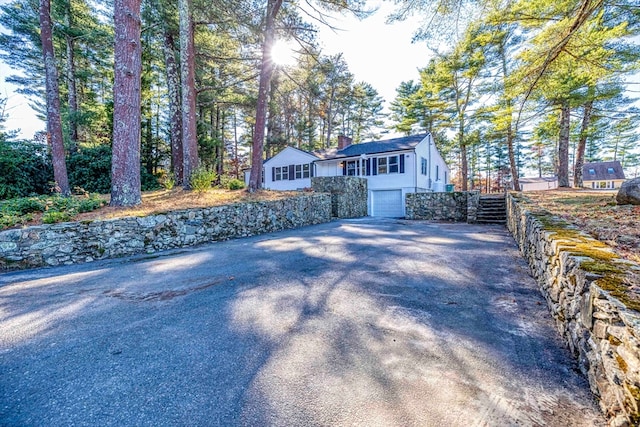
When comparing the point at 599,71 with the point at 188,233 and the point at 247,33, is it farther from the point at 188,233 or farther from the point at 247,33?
the point at 247,33

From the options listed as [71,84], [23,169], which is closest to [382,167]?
[23,169]

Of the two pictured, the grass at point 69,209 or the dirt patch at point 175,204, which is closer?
the grass at point 69,209

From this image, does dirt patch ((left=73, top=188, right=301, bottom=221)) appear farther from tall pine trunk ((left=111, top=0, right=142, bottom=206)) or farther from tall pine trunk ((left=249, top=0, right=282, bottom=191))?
tall pine trunk ((left=249, top=0, right=282, bottom=191))

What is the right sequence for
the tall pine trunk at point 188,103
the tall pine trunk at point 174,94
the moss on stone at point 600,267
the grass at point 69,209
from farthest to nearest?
the tall pine trunk at point 174,94, the tall pine trunk at point 188,103, the grass at point 69,209, the moss on stone at point 600,267

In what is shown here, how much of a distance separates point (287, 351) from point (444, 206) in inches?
486

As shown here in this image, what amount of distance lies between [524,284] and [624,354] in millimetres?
2755

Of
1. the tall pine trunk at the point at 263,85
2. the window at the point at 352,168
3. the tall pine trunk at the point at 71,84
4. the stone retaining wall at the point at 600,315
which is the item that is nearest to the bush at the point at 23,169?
the tall pine trunk at the point at 71,84

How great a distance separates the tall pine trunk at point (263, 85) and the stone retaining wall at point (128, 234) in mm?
2425

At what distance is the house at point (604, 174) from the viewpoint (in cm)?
3771

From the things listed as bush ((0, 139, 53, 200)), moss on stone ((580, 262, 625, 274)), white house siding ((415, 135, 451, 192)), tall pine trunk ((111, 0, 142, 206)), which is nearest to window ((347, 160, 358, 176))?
white house siding ((415, 135, 451, 192))

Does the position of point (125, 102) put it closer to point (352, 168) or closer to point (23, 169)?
point (23, 169)

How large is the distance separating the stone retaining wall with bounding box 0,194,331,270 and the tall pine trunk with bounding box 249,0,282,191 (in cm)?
242

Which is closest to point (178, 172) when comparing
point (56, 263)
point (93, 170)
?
point (93, 170)

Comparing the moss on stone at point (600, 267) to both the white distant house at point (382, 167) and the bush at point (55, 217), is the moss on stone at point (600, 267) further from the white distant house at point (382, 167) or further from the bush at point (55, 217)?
the white distant house at point (382, 167)
